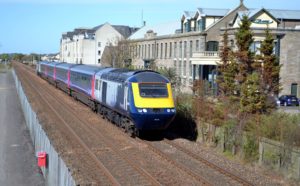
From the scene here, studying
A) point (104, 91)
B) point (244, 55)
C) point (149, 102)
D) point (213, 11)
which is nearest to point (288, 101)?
point (244, 55)

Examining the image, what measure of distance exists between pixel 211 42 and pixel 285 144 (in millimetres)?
39648

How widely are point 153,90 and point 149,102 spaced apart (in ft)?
2.23

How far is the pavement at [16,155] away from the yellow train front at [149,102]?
4812mm

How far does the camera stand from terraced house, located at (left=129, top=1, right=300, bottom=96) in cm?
4747

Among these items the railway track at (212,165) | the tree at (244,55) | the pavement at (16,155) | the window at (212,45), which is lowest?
the pavement at (16,155)

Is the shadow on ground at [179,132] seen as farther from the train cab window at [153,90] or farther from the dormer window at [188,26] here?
the dormer window at [188,26]

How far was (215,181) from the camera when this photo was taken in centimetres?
1459

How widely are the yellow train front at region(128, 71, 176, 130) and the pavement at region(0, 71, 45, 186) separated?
4.81m

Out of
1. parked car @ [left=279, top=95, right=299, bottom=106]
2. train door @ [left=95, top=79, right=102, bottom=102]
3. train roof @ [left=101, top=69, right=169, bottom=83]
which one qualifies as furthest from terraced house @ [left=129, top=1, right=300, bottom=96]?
train roof @ [left=101, top=69, right=169, bottom=83]

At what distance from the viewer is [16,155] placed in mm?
18469

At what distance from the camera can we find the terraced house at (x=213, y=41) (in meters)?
47.5

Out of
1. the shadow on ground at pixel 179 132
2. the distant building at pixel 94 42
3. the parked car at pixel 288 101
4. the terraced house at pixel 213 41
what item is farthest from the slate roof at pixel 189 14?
the distant building at pixel 94 42

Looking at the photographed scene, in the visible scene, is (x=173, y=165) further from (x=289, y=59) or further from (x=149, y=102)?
(x=289, y=59)

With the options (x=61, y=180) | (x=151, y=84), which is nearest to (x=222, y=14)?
(x=151, y=84)
